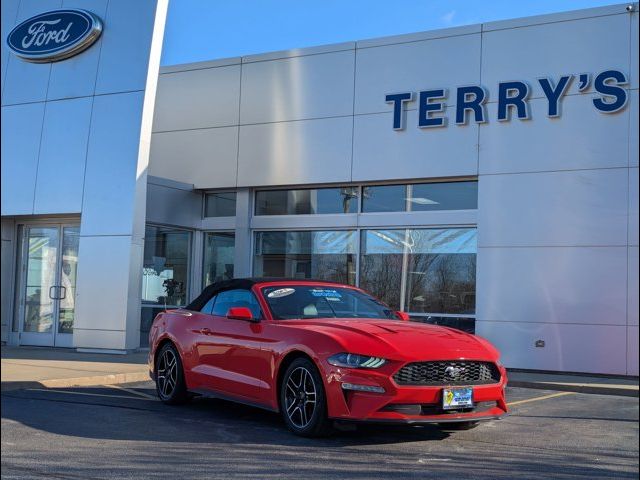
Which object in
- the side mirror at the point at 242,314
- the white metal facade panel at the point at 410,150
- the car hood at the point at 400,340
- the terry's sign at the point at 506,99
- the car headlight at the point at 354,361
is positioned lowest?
the car headlight at the point at 354,361

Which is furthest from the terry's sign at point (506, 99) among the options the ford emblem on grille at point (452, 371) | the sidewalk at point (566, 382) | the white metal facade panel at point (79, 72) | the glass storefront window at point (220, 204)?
the ford emblem on grille at point (452, 371)

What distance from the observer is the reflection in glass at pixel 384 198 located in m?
15.4

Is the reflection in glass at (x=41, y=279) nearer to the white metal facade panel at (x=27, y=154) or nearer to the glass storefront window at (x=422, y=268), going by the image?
the white metal facade panel at (x=27, y=154)

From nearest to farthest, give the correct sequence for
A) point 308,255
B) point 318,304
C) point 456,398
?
point 456,398, point 318,304, point 308,255

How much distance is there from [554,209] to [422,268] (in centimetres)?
284

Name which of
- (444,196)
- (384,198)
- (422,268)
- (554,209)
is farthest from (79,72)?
(554,209)

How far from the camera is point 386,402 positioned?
6.29m

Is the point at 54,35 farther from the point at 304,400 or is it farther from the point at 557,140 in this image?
the point at 304,400

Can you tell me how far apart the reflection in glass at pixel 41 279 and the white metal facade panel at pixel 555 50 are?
9602 mm

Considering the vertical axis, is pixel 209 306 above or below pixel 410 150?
below

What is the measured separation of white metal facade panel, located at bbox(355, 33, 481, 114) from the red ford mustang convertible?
7.66 meters

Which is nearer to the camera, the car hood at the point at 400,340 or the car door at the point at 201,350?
the car hood at the point at 400,340

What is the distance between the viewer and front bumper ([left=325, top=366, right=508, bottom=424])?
6.30 meters

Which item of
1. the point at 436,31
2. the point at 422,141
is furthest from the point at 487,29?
the point at 422,141
